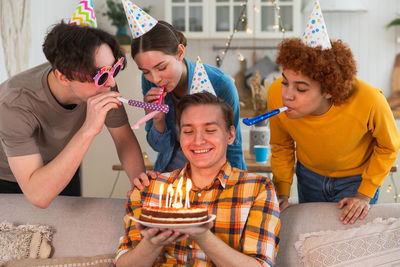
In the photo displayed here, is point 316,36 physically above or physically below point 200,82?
above

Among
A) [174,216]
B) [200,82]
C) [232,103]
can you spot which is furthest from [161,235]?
[232,103]

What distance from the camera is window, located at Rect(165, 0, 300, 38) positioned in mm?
4273

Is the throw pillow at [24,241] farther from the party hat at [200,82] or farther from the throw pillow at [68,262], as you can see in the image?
the party hat at [200,82]

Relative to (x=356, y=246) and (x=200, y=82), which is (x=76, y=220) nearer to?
(x=200, y=82)

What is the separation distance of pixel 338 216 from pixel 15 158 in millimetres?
1227

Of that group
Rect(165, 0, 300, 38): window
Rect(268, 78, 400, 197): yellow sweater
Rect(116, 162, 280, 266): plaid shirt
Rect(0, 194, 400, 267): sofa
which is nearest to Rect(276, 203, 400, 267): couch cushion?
Rect(0, 194, 400, 267): sofa

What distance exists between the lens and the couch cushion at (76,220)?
6.16 feet

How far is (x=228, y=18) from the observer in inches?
171

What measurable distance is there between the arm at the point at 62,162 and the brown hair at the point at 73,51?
0.33 ft

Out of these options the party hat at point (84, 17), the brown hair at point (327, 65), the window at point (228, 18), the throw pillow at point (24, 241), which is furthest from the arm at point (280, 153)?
the window at point (228, 18)

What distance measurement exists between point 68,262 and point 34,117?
1.89 ft

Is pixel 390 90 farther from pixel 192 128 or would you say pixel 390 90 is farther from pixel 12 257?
pixel 12 257

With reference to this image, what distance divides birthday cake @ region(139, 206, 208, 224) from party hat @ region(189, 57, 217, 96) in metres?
0.74

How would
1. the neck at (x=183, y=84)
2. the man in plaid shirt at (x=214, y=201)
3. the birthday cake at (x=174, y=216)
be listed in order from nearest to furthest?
the birthday cake at (x=174, y=216)
the man in plaid shirt at (x=214, y=201)
the neck at (x=183, y=84)
